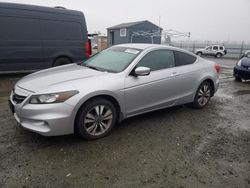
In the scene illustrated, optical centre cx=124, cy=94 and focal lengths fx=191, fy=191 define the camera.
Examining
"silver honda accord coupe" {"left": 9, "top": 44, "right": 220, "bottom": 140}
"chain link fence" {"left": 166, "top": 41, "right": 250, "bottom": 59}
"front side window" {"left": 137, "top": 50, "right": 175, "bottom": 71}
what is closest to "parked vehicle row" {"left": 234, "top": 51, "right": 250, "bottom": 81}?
"silver honda accord coupe" {"left": 9, "top": 44, "right": 220, "bottom": 140}

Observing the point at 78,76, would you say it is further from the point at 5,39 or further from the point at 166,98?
the point at 5,39

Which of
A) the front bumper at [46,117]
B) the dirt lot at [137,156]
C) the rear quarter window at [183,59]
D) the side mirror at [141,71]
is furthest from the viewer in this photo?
the rear quarter window at [183,59]

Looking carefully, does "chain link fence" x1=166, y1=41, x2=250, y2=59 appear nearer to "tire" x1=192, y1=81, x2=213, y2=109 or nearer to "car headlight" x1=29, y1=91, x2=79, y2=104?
"tire" x1=192, y1=81, x2=213, y2=109

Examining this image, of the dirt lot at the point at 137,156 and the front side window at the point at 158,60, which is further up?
the front side window at the point at 158,60

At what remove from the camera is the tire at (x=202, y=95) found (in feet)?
14.0

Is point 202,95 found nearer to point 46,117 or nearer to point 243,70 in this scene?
point 46,117

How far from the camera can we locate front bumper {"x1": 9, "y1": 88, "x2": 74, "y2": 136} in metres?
2.49

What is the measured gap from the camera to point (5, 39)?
586 centimetres

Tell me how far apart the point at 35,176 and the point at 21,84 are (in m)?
1.49

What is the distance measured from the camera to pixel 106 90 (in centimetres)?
282

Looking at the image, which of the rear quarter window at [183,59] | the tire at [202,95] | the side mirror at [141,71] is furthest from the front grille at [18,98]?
the tire at [202,95]

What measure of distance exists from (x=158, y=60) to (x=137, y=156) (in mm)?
1850

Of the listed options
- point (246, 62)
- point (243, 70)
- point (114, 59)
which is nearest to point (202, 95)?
point (114, 59)

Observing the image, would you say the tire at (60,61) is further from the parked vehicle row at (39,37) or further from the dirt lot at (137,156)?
the dirt lot at (137,156)
